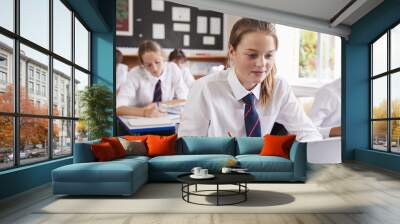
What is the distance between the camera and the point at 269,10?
8312 millimetres

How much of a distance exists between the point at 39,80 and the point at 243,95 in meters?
4.46

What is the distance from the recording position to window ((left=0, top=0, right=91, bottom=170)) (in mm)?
4855

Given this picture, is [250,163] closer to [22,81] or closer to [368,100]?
[22,81]

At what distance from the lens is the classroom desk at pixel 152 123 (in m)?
8.68

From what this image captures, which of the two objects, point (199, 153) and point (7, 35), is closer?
point (7, 35)

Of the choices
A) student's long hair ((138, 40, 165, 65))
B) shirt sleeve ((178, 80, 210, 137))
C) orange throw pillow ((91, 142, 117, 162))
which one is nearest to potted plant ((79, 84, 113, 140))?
student's long hair ((138, 40, 165, 65))

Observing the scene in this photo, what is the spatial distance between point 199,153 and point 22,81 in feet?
10.1

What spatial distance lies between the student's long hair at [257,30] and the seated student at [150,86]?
59.7 inches

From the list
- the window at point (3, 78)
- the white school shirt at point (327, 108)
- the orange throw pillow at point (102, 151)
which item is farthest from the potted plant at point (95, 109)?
the white school shirt at point (327, 108)

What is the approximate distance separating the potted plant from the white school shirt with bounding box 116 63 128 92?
914mm

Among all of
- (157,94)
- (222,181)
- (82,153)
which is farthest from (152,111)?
(222,181)

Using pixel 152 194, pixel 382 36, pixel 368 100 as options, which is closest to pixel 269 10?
pixel 382 36

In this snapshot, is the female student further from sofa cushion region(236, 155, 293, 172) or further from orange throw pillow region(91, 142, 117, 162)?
orange throw pillow region(91, 142, 117, 162)

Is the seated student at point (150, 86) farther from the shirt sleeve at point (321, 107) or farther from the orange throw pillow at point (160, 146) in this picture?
the shirt sleeve at point (321, 107)
